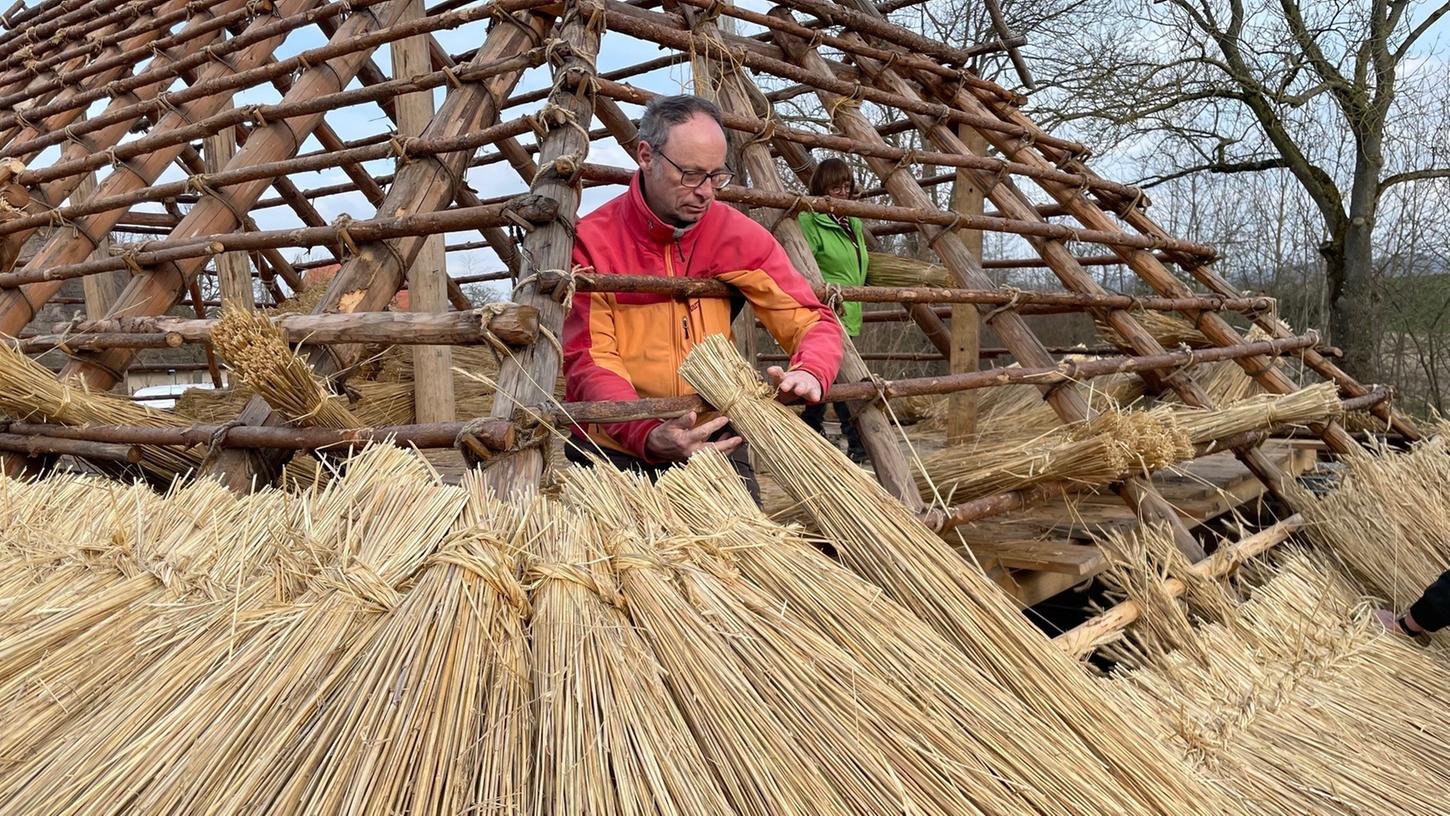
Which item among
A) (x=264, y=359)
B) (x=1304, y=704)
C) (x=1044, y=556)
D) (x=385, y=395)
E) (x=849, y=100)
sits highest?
(x=849, y=100)

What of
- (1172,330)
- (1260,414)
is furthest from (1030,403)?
(1260,414)

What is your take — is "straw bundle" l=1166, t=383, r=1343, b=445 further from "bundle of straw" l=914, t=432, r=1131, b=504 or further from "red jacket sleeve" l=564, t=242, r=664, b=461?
"red jacket sleeve" l=564, t=242, r=664, b=461

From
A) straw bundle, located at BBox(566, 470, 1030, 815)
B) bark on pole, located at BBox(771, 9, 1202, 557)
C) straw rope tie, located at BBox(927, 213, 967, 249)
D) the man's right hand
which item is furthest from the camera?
straw rope tie, located at BBox(927, 213, 967, 249)

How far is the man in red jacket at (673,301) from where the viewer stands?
2.11 meters

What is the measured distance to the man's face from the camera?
2.11 metres

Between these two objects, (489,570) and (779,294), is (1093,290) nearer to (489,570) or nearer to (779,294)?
(779,294)

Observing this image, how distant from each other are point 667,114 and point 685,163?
0.12 metres

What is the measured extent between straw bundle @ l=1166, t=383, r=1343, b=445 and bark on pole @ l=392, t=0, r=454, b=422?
2.67 metres

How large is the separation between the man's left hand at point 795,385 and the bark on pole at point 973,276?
120cm

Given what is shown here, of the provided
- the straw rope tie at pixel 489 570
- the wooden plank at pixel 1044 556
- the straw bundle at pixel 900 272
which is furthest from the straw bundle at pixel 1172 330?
the straw rope tie at pixel 489 570

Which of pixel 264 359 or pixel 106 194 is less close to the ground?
pixel 106 194

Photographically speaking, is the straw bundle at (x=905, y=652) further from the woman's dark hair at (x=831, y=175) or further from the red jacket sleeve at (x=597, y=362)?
the woman's dark hair at (x=831, y=175)

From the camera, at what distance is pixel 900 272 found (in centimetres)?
427

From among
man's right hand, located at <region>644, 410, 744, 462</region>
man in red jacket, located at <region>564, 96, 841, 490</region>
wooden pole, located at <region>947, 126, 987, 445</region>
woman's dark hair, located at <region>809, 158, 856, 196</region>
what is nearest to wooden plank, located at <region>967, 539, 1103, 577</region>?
man in red jacket, located at <region>564, 96, 841, 490</region>
